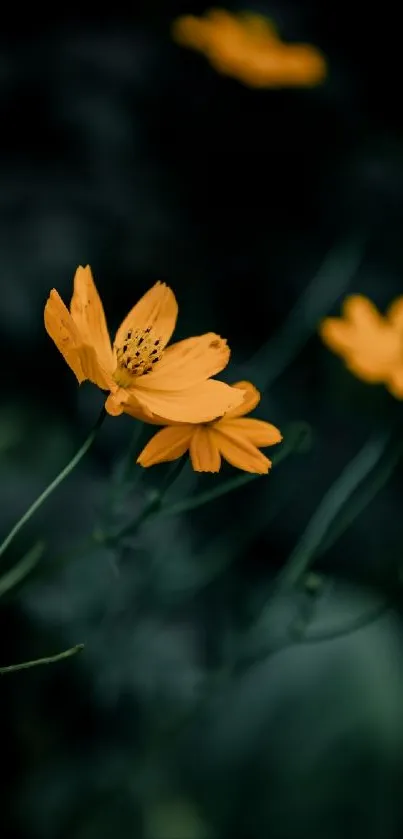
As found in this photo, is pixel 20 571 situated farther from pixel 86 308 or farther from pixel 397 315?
pixel 397 315

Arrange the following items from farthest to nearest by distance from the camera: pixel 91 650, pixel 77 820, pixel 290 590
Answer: pixel 77 820 → pixel 91 650 → pixel 290 590

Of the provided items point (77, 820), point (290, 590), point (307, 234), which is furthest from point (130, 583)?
point (307, 234)

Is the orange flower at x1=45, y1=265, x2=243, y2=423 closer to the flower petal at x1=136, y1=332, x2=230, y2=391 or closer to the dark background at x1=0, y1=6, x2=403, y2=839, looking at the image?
the flower petal at x1=136, y1=332, x2=230, y2=391

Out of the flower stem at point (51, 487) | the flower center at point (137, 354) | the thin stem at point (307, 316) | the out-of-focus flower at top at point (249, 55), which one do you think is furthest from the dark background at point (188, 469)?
the out-of-focus flower at top at point (249, 55)

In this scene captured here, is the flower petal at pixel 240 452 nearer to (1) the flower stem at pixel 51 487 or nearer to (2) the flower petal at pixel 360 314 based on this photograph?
(1) the flower stem at pixel 51 487

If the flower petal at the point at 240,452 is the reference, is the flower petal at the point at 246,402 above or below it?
above

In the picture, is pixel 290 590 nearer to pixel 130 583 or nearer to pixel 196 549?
pixel 130 583

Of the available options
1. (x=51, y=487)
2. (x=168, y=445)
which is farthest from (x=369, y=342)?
(x=51, y=487)
